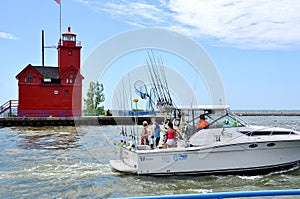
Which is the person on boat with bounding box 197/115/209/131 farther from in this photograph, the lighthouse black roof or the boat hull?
the lighthouse black roof

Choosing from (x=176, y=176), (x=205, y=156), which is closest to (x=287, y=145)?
(x=205, y=156)

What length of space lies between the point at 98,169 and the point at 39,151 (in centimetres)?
754

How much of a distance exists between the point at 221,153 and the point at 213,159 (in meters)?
0.35

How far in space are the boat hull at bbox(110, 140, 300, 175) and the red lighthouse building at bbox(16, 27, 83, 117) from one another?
40212 millimetres

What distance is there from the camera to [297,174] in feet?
43.3

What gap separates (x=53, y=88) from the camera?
168 ft

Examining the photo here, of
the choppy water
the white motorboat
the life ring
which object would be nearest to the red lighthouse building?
the choppy water

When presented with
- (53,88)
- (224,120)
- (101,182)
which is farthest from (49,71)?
(224,120)

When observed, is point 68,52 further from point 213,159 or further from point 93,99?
point 213,159

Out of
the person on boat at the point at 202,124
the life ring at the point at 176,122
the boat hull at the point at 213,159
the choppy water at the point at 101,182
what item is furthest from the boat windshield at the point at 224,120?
the choppy water at the point at 101,182

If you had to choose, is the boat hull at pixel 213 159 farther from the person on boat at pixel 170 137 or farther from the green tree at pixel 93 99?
the green tree at pixel 93 99

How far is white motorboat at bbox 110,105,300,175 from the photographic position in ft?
40.5

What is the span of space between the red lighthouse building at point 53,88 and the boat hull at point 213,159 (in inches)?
1583

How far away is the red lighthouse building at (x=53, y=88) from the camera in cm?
5034
